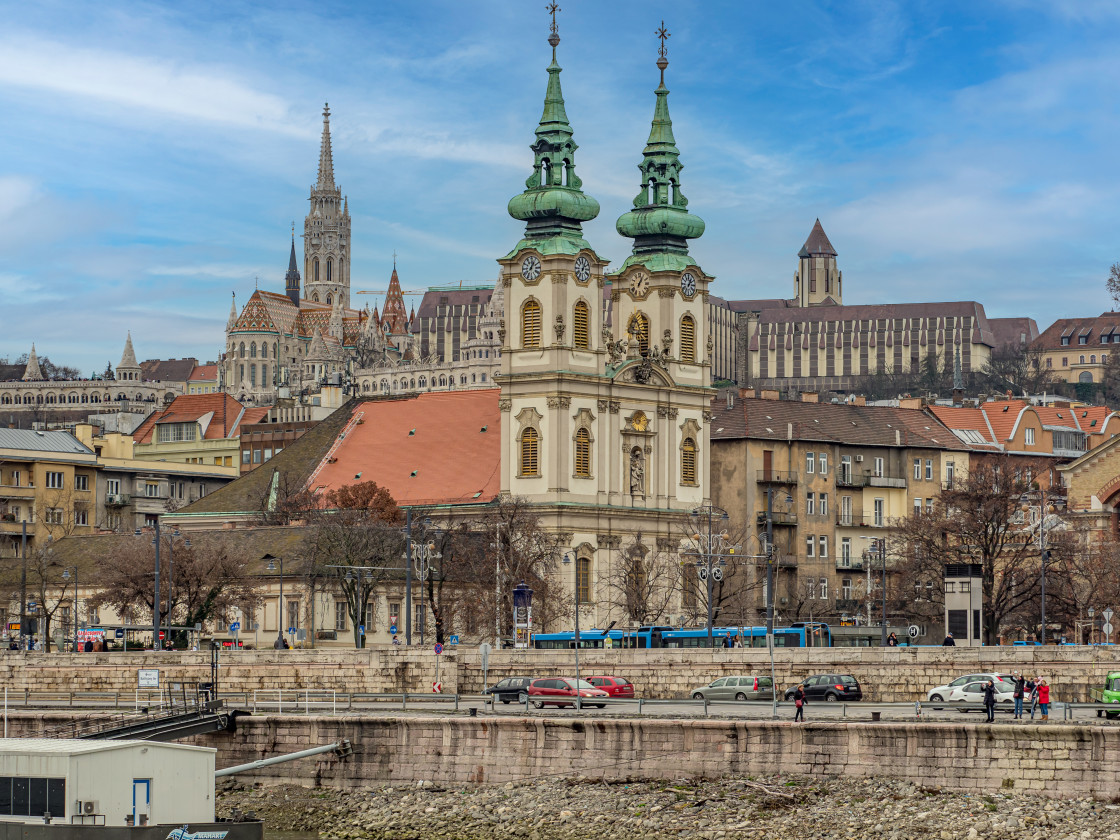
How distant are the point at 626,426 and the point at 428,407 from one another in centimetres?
1620

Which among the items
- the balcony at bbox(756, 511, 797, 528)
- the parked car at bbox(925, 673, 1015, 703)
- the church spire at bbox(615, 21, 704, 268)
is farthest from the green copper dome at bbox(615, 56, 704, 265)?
the parked car at bbox(925, 673, 1015, 703)

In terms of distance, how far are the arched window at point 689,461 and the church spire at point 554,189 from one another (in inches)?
462

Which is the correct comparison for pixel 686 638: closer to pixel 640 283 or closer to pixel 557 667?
pixel 557 667

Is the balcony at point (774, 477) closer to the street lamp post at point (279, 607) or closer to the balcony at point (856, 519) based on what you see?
the balcony at point (856, 519)

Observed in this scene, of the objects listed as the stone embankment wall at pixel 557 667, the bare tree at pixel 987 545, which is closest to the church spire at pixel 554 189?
the bare tree at pixel 987 545

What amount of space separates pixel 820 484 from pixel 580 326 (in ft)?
69.2

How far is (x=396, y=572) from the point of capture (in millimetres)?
100625

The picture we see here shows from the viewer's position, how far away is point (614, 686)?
6719cm

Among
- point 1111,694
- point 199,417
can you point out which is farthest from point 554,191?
point 199,417

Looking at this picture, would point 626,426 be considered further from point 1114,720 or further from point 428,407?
point 1114,720

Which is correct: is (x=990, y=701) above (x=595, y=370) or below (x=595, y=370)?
below

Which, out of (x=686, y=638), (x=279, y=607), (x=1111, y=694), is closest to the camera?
(x=1111, y=694)

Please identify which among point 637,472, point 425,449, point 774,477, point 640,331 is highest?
point 640,331

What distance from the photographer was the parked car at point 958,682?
59503 mm
